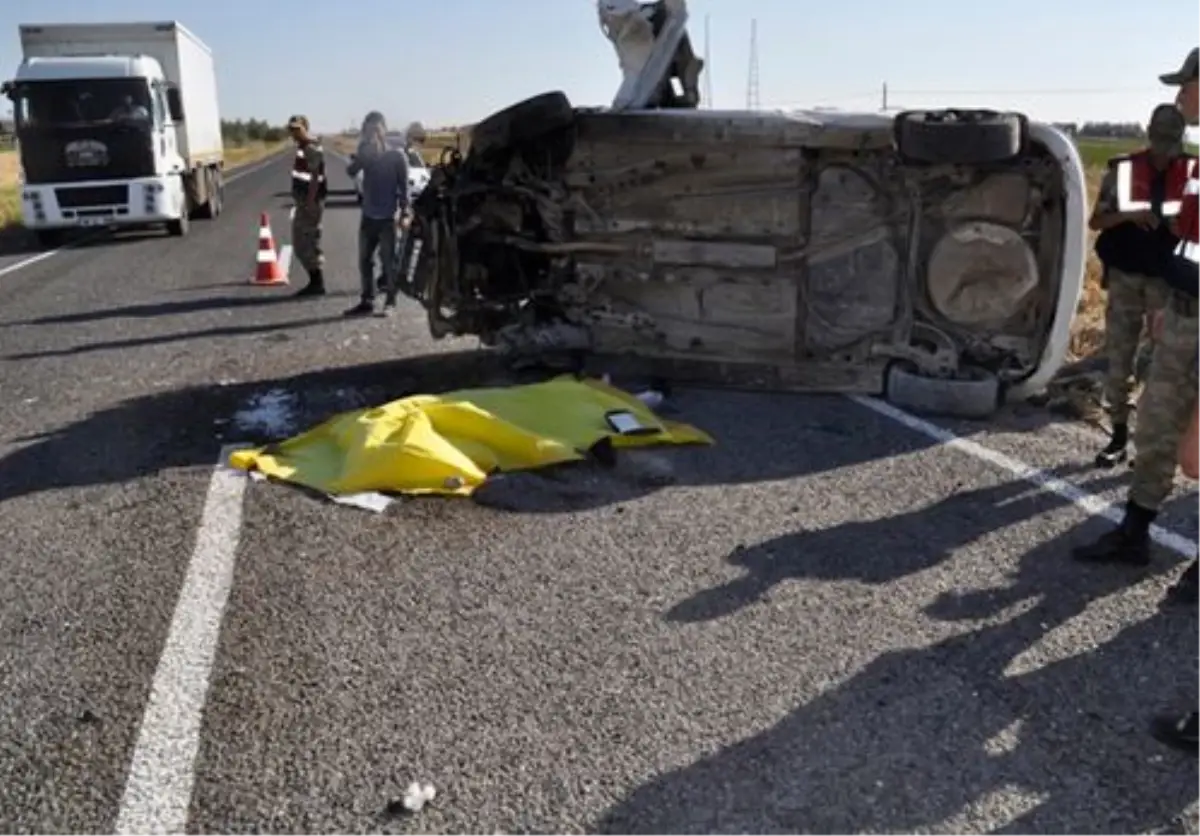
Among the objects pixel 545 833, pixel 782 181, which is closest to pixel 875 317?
pixel 782 181

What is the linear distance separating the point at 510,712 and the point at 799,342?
3.66 m

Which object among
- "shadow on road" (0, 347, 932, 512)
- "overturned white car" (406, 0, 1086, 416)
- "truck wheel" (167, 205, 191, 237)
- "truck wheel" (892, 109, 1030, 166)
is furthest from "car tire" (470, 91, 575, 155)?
"truck wheel" (167, 205, 191, 237)

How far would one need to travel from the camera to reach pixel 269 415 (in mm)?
6094

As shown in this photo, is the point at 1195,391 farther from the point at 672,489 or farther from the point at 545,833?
the point at 545,833

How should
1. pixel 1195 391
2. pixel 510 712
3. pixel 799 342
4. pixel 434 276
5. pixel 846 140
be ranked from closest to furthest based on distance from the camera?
pixel 510 712, pixel 1195 391, pixel 846 140, pixel 799 342, pixel 434 276

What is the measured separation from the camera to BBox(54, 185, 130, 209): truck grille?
15.8m

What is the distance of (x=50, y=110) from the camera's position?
51.3 feet

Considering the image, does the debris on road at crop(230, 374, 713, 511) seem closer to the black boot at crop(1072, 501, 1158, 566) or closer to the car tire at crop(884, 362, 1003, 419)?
the car tire at crop(884, 362, 1003, 419)

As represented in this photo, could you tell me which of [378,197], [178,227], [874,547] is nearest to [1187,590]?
[874,547]

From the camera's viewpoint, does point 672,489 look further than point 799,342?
No

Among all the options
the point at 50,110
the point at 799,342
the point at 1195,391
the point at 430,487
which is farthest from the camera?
the point at 50,110

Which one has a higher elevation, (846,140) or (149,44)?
(149,44)

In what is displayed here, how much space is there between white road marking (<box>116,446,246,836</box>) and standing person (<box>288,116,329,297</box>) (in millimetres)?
6328

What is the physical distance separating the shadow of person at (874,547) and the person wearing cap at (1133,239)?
1.92ft
